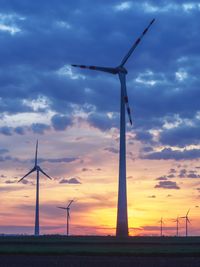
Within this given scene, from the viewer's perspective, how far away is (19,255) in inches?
2645

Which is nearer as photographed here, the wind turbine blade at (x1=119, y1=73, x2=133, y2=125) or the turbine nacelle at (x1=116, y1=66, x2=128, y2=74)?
the wind turbine blade at (x1=119, y1=73, x2=133, y2=125)

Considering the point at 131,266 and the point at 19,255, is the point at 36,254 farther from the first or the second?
the point at 131,266

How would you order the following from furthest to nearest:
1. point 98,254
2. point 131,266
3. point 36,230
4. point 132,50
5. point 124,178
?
1. point 36,230
2. point 132,50
3. point 124,178
4. point 98,254
5. point 131,266

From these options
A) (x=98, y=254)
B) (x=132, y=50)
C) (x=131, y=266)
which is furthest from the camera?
(x=132, y=50)

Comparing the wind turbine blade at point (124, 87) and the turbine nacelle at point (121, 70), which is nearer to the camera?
the wind turbine blade at point (124, 87)

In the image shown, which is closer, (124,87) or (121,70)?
(124,87)

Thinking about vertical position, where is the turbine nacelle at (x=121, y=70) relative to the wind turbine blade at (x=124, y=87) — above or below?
above

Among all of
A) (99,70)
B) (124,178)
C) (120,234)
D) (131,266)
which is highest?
(99,70)

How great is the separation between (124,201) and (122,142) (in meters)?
9.27

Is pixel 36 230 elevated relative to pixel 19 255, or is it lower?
elevated

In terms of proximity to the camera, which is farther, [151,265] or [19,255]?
[19,255]

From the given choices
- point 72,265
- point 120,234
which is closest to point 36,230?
point 120,234

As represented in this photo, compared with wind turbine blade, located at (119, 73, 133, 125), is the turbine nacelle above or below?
above

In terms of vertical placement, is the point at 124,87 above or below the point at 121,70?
below
